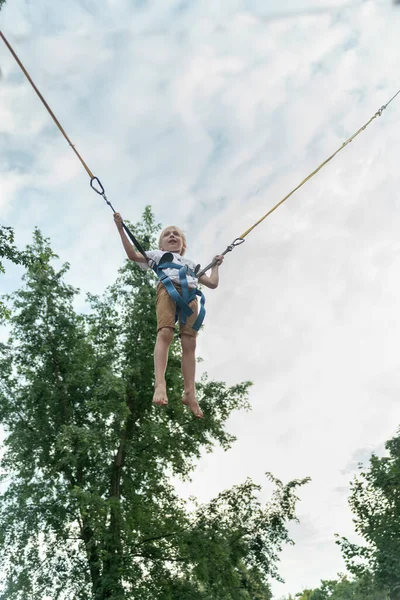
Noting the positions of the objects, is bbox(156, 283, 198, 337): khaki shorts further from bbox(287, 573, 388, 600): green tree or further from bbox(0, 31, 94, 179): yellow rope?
bbox(287, 573, 388, 600): green tree

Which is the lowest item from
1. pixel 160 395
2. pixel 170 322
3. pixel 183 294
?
pixel 160 395

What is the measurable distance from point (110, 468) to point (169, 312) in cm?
994

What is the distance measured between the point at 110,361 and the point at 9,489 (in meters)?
3.56

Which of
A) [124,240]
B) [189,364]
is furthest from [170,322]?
[124,240]

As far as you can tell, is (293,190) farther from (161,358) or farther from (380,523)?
(380,523)

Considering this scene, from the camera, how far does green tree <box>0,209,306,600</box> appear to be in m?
11.9

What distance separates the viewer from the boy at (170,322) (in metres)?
4.16

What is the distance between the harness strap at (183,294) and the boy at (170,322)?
3 cm

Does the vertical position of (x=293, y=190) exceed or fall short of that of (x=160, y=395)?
it exceeds it

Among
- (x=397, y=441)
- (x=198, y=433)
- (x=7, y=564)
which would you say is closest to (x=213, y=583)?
(x=198, y=433)

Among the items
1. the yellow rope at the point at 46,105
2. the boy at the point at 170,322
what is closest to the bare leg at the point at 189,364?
the boy at the point at 170,322

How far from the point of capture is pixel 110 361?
13125 millimetres

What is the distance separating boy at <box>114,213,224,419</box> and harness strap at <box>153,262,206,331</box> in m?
0.03

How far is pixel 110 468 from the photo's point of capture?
43.5 ft
